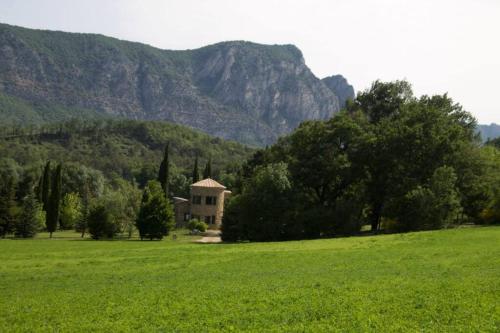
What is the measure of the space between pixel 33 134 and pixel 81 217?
11475cm

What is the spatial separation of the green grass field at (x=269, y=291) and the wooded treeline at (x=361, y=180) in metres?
17.1

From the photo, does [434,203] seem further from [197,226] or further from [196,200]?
[196,200]

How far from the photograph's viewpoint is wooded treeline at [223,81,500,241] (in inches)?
1948

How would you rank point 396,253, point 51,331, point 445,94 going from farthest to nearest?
1. point 445,94
2. point 396,253
3. point 51,331

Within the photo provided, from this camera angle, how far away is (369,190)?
2099 inches

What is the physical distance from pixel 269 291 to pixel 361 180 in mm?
37752

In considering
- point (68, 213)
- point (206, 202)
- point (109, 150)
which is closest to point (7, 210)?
point (68, 213)

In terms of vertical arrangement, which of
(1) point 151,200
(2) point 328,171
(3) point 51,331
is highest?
(2) point 328,171

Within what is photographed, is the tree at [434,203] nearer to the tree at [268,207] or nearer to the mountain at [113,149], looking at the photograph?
the tree at [268,207]

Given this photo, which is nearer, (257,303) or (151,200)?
(257,303)

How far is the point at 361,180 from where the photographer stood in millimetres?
54344

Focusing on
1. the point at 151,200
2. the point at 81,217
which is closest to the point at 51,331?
the point at 151,200

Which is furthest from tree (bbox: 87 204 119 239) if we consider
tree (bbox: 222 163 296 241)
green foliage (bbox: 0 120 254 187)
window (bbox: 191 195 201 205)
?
green foliage (bbox: 0 120 254 187)

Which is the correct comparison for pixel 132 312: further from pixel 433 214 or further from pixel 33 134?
pixel 33 134
